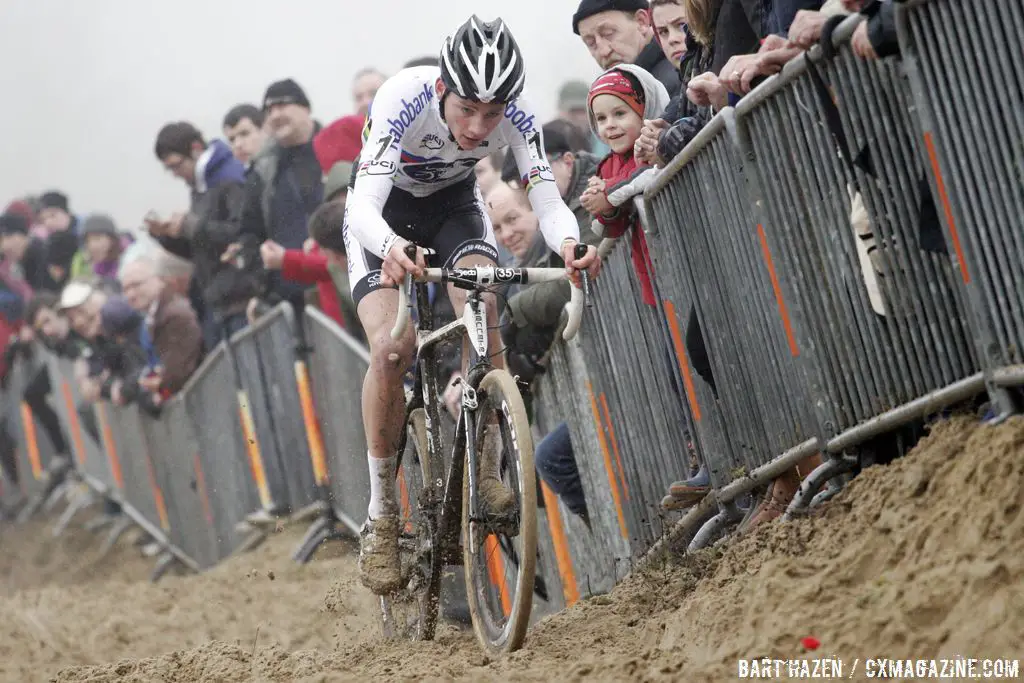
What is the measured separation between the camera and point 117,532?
17.3 metres

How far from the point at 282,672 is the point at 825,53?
9.86 feet

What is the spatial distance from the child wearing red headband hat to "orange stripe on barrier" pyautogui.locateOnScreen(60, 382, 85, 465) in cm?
1258

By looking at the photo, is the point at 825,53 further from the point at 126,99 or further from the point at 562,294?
the point at 126,99

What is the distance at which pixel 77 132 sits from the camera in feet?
99.1

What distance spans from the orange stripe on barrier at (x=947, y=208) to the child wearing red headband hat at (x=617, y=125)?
2.51 metres

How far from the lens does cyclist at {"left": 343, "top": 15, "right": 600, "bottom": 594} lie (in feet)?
19.8

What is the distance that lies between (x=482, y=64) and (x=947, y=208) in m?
2.23

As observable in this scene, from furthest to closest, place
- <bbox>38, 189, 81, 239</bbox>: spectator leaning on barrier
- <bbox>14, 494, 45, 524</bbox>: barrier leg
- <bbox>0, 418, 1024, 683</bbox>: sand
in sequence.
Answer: <bbox>14, 494, 45, 524</bbox>: barrier leg → <bbox>38, 189, 81, 239</bbox>: spectator leaning on barrier → <bbox>0, 418, 1024, 683</bbox>: sand

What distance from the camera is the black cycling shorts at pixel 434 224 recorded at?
22.7 ft

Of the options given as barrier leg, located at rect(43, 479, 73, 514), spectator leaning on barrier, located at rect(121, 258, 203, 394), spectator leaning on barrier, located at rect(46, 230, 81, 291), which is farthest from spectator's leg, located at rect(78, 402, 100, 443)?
spectator leaning on barrier, located at rect(121, 258, 203, 394)

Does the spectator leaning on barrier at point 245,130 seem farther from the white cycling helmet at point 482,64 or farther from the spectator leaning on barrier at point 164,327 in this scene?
the white cycling helmet at point 482,64

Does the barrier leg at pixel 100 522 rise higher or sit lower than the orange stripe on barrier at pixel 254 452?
lower

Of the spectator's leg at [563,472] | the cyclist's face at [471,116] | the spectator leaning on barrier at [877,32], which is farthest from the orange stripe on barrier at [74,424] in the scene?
the spectator leaning on barrier at [877,32]

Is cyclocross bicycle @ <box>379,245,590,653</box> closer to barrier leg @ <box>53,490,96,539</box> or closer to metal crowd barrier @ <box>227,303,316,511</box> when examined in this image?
metal crowd barrier @ <box>227,303,316,511</box>
